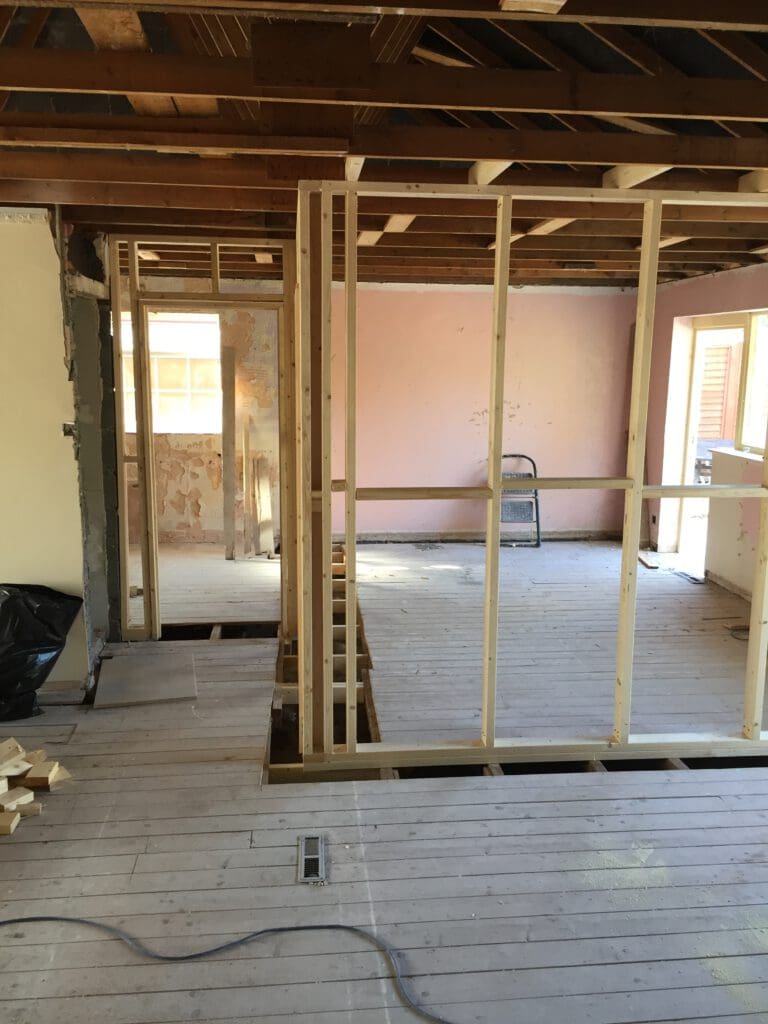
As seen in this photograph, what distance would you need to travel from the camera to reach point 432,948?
2590 mm

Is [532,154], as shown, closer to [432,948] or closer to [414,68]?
[414,68]

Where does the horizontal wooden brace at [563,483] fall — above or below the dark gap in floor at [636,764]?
above

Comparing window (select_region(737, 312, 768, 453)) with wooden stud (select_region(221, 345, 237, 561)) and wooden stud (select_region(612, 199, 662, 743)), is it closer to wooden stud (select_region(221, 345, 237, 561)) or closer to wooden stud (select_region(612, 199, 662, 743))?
wooden stud (select_region(612, 199, 662, 743))

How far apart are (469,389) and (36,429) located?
490cm

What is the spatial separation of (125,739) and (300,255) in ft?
8.30

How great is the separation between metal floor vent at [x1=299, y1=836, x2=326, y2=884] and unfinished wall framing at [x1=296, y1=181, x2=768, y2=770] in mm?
605

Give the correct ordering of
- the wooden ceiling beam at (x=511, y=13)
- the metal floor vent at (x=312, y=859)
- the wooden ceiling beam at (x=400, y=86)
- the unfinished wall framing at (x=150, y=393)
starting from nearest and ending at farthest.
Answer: the wooden ceiling beam at (x=511, y=13), the wooden ceiling beam at (x=400, y=86), the metal floor vent at (x=312, y=859), the unfinished wall framing at (x=150, y=393)

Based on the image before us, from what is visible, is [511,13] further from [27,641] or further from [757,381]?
[757,381]

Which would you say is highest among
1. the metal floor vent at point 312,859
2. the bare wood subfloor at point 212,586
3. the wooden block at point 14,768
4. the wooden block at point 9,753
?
the wooden block at point 9,753

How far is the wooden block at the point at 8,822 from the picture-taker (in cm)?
319

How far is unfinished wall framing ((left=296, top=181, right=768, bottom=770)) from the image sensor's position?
342 centimetres

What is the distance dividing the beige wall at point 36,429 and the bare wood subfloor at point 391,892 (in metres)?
1.03

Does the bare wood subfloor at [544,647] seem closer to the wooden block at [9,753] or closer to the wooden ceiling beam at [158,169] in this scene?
the wooden block at [9,753]

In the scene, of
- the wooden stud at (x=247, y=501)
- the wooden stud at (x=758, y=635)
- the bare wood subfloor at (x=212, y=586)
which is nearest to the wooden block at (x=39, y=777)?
the bare wood subfloor at (x=212, y=586)
